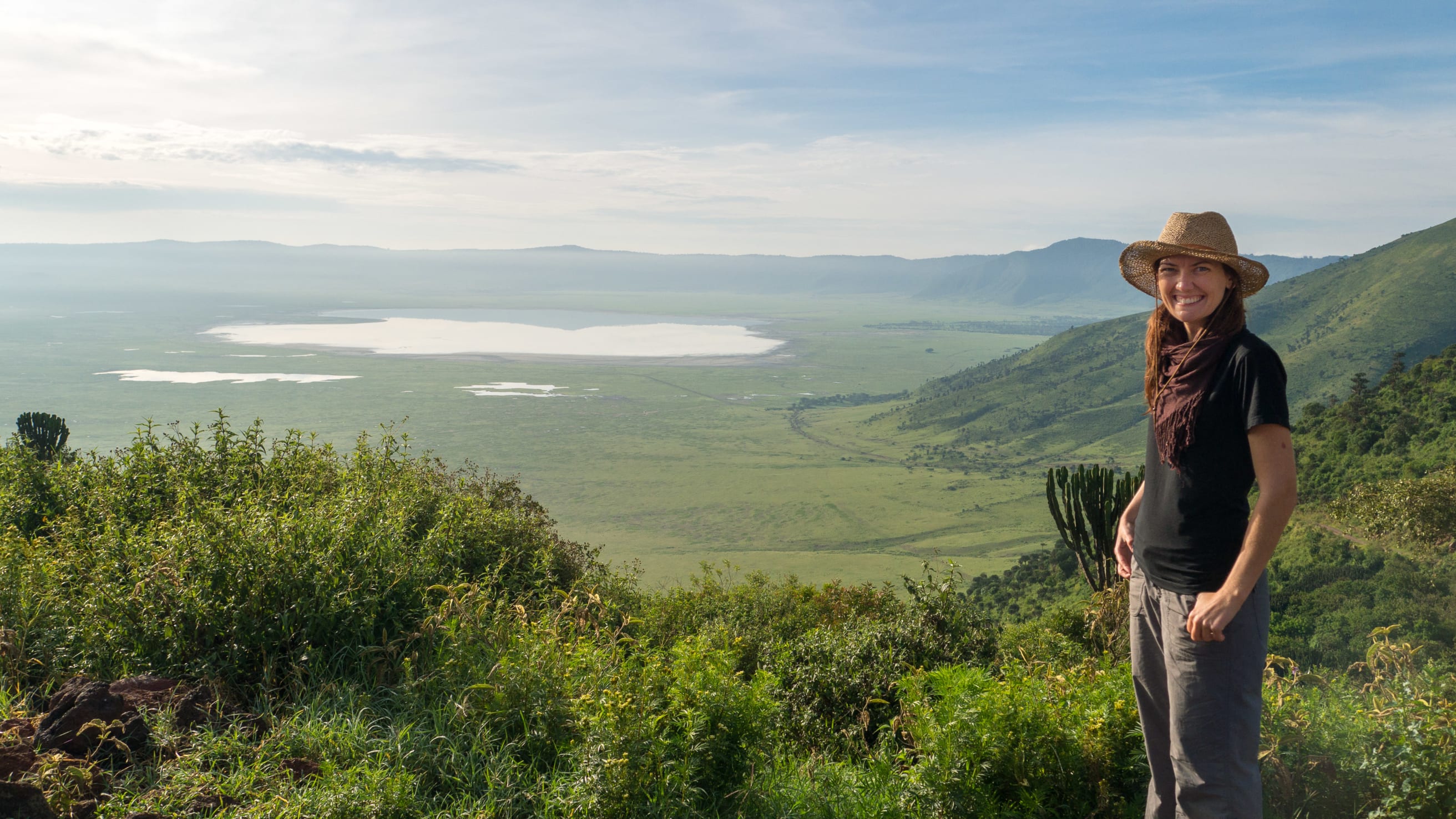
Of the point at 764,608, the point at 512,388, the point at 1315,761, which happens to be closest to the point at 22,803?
the point at 1315,761

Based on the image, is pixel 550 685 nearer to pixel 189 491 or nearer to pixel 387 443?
pixel 189 491

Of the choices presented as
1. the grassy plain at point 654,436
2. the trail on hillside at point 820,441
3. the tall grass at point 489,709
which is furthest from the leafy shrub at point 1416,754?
the trail on hillside at point 820,441

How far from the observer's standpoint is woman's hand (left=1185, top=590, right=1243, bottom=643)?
8.17 ft

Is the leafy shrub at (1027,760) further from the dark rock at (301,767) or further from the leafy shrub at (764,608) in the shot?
the leafy shrub at (764,608)

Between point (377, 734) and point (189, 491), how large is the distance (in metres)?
2.37

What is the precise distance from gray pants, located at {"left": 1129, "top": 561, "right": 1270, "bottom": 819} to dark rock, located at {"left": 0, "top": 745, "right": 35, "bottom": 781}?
146 inches

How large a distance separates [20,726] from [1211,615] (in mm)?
4133

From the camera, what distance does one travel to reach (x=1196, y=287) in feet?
9.13

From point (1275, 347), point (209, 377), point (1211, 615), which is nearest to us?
point (1211, 615)

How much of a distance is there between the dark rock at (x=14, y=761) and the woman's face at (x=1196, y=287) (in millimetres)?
4069

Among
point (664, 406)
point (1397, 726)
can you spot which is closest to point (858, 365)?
point (664, 406)

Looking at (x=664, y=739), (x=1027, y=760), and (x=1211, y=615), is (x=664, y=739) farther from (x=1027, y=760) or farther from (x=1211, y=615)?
(x=1211, y=615)

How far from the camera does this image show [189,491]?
15.9ft

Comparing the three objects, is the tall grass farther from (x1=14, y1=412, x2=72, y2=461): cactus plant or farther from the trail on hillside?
the trail on hillside
